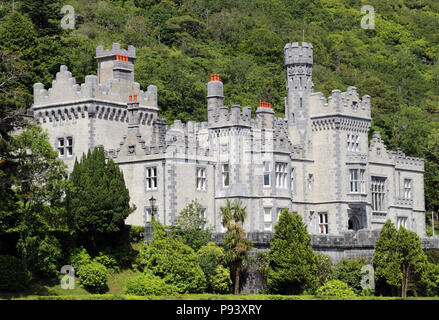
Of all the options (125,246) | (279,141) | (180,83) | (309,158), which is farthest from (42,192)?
A: (180,83)

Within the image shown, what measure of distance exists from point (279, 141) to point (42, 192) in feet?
63.8

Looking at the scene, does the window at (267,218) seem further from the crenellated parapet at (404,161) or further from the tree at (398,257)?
the crenellated parapet at (404,161)

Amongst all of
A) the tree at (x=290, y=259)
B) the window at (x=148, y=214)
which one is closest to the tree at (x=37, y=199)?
the window at (x=148, y=214)

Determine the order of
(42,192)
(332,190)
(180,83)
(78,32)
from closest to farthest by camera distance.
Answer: (42,192) < (332,190) < (180,83) < (78,32)

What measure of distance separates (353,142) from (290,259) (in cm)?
1816

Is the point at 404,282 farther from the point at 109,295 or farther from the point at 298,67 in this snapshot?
the point at 298,67

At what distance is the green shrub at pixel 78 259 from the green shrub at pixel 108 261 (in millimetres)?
860

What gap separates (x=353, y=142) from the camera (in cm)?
7506

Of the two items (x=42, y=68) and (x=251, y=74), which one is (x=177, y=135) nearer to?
(x=42, y=68)

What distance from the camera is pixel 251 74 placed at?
113188mm

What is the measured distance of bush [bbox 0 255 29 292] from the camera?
52.8m

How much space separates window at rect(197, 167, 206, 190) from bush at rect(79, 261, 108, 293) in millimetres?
11655

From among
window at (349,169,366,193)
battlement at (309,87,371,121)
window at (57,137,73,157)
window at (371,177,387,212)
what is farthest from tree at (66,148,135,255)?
window at (371,177,387,212)

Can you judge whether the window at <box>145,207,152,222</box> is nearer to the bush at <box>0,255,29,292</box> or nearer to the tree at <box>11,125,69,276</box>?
the tree at <box>11,125,69,276</box>
